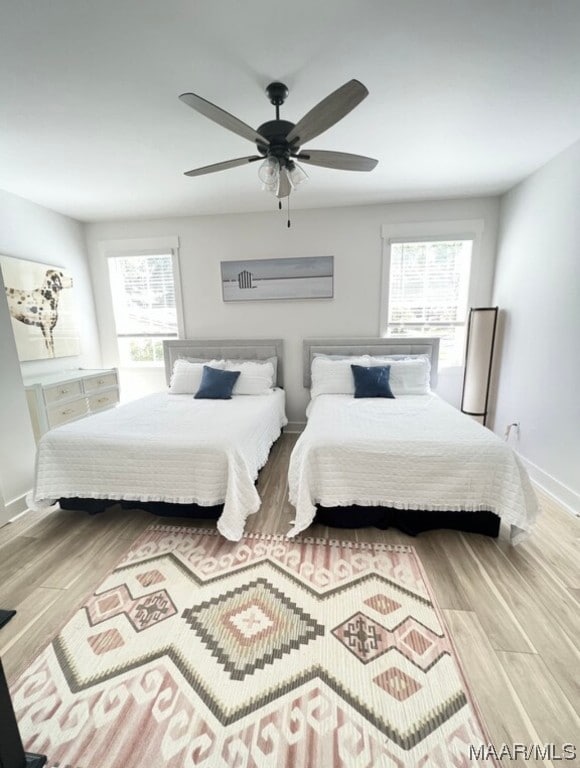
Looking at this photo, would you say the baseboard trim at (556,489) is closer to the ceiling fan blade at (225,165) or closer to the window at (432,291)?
the window at (432,291)

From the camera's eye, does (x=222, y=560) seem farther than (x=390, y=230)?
No

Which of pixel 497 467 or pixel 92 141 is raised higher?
pixel 92 141

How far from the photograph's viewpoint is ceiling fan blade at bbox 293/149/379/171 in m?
1.71

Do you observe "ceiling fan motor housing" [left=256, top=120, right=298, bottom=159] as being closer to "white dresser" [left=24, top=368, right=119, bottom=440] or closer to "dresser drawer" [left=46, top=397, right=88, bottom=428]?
Answer: "white dresser" [left=24, top=368, right=119, bottom=440]

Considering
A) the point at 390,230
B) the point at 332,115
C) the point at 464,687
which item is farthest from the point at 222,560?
the point at 390,230

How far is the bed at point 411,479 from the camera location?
6.19ft

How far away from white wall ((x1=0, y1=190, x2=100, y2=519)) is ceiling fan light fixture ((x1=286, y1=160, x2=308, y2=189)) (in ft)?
7.24

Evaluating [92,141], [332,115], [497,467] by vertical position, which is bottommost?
[497,467]

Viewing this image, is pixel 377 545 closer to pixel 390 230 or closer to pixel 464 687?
pixel 464 687

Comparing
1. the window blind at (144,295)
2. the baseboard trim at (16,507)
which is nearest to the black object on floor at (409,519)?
the baseboard trim at (16,507)

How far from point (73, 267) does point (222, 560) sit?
3.79m

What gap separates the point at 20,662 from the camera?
4.34ft

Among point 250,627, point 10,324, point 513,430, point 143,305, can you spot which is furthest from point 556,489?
point 143,305

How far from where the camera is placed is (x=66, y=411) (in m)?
3.15
